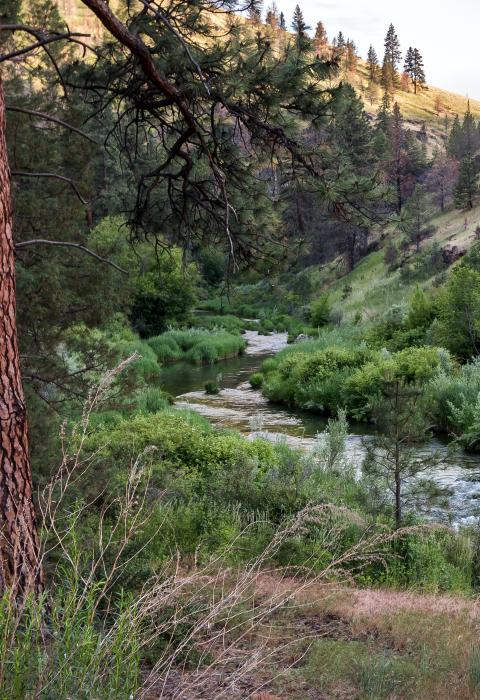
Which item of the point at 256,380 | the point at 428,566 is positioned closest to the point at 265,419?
the point at 256,380

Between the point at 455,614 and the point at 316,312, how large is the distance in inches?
1153

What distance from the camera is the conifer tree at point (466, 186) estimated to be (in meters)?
38.7

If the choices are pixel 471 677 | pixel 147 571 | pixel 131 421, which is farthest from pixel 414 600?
pixel 131 421

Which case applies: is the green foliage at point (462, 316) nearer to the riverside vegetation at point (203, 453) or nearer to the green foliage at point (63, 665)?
the riverside vegetation at point (203, 453)

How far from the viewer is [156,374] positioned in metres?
24.1

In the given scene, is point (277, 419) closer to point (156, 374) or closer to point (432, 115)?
point (156, 374)

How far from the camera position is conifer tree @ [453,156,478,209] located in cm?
3866

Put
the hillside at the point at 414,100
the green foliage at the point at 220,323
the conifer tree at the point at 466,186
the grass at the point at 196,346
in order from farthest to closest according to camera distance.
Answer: the hillside at the point at 414,100, the conifer tree at the point at 466,186, the green foliage at the point at 220,323, the grass at the point at 196,346

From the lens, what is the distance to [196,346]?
2819 cm

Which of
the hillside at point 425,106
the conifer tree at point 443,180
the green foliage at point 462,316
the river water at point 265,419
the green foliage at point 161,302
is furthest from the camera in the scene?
the hillside at point 425,106

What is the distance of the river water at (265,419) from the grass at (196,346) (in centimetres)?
51

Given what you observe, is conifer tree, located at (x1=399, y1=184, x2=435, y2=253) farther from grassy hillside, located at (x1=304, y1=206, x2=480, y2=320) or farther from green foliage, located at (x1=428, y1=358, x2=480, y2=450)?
green foliage, located at (x1=428, y1=358, x2=480, y2=450)

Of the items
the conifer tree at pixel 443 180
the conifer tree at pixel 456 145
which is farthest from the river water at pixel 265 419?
the conifer tree at pixel 456 145

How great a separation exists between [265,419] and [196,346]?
10705 mm
